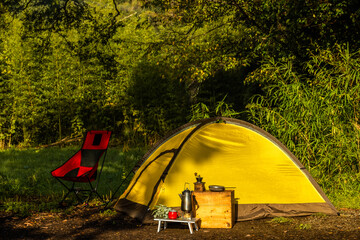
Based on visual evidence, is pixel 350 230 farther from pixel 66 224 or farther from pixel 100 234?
pixel 66 224

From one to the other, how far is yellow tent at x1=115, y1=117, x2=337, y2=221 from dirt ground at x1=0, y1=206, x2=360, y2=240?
0.17 m

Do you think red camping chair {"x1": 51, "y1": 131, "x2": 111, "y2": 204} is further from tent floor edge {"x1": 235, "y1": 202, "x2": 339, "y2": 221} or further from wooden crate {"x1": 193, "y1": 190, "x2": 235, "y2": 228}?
tent floor edge {"x1": 235, "y1": 202, "x2": 339, "y2": 221}

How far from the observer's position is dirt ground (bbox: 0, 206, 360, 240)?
430 cm

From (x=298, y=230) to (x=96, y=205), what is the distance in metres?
2.48

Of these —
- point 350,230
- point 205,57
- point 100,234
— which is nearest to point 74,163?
point 100,234

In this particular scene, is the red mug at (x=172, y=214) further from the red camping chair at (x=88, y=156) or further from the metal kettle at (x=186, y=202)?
the red camping chair at (x=88, y=156)

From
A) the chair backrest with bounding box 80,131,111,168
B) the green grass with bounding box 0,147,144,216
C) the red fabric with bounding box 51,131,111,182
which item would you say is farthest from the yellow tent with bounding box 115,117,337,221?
the green grass with bounding box 0,147,144,216

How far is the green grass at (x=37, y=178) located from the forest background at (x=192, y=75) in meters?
1.44

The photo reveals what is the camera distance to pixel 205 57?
9.50 m

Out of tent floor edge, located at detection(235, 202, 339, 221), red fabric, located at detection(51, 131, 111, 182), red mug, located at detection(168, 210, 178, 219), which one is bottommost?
tent floor edge, located at detection(235, 202, 339, 221)

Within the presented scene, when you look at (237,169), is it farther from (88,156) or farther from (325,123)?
(88,156)

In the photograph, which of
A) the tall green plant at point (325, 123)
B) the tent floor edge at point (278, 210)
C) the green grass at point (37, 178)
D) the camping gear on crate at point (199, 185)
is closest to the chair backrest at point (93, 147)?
the green grass at point (37, 178)

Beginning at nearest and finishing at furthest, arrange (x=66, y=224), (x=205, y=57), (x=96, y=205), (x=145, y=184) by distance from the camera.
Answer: (x=66, y=224) < (x=145, y=184) < (x=96, y=205) < (x=205, y=57)

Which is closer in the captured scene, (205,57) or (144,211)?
(144,211)
